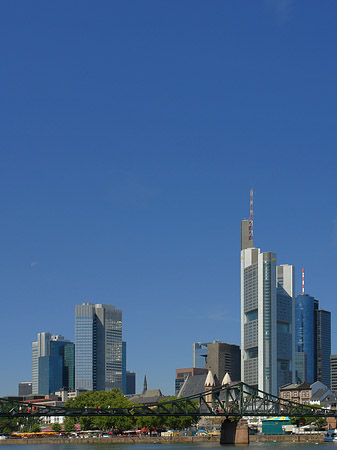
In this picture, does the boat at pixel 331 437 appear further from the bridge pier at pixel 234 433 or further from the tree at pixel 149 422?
the tree at pixel 149 422

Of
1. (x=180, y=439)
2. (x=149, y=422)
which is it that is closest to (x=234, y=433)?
(x=180, y=439)

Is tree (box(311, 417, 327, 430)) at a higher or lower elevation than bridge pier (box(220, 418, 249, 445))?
lower

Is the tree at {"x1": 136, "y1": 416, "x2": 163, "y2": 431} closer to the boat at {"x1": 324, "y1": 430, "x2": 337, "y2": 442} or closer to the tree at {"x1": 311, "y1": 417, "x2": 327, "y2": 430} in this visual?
the tree at {"x1": 311, "y1": 417, "x2": 327, "y2": 430}

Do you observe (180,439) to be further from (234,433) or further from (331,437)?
(331,437)

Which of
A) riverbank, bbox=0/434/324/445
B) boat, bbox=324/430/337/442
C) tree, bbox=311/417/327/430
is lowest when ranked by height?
riverbank, bbox=0/434/324/445

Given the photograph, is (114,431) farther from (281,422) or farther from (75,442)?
(281,422)

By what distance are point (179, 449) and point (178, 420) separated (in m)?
72.0

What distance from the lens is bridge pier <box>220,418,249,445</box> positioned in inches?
5683

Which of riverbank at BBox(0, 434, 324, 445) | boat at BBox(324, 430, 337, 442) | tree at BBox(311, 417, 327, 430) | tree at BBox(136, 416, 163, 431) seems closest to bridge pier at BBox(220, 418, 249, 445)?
boat at BBox(324, 430, 337, 442)

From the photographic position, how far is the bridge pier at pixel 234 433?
144 m

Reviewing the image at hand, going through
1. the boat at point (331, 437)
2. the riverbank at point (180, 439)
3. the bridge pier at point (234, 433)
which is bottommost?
the riverbank at point (180, 439)

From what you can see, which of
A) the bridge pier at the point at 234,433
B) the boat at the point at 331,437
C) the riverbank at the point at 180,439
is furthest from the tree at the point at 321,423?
the bridge pier at the point at 234,433

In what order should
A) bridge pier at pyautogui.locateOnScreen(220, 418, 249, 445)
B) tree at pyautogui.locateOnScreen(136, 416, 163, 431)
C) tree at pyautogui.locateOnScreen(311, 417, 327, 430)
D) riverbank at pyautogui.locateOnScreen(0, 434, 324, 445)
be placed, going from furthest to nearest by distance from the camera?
tree at pyautogui.locateOnScreen(136, 416, 163, 431)
tree at pyautogui.locateOnScreen(311, 417, 327, 430)
riverbank at pyautogui.locateOnScreen(0, 434, 324, 445)
bridge pier at pyautogui.locateOnScreen(220, 418, 249, 445)

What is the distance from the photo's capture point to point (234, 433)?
14662cm
